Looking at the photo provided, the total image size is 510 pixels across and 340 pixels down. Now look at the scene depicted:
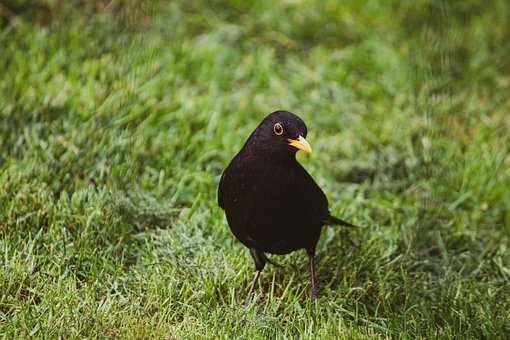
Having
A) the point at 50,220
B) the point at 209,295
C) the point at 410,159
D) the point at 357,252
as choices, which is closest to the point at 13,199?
the point at 50,220

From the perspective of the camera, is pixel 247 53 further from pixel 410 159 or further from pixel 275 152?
pixel 275 152

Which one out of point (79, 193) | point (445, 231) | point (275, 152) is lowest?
point (445, 231)

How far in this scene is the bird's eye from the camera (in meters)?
3.76

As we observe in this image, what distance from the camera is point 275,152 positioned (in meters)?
3.78

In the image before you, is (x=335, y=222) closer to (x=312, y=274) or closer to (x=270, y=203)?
(x=312, y=274)

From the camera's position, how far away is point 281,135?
12.4 feet

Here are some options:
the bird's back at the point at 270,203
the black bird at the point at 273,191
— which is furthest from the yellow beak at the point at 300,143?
the bird's back at the point at 270,203

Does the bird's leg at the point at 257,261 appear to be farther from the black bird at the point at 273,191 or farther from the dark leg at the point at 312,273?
the dark leg at the point at 312,273

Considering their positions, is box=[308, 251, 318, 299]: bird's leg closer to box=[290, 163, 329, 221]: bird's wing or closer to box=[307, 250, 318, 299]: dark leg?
box=[307, 250, 318, 299]: dark leg

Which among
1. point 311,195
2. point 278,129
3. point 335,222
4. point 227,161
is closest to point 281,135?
point 278,129

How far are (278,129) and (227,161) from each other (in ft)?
5.03

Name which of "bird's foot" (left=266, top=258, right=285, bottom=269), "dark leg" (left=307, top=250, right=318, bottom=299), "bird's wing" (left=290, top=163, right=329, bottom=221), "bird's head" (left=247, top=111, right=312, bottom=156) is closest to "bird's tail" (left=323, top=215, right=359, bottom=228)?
"bird's wing" (left=290, top=163, right=329, bottom=221)

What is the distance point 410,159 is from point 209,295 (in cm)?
215

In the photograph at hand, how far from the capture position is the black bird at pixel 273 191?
3752mm
